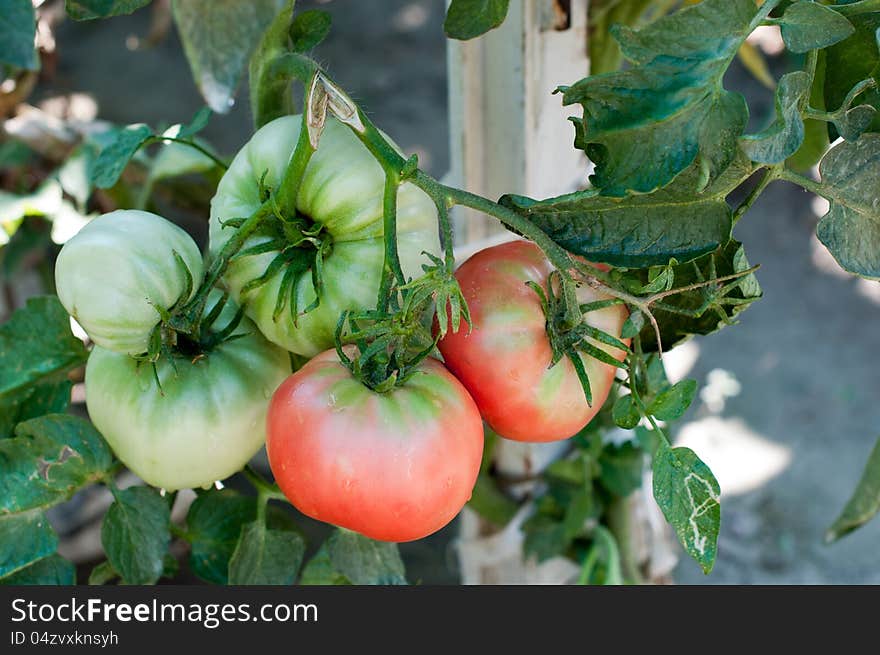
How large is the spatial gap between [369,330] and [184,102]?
176 centimetres

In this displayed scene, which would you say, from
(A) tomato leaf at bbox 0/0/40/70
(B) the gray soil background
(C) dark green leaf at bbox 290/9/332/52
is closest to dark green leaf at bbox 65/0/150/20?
(A) tomato leaf at bbox 0/0/40/70

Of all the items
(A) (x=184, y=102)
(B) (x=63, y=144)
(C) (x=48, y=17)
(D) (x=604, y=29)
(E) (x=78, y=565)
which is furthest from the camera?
(A) (x=184, y=102)

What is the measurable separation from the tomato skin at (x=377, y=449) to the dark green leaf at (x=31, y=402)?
0.27 m

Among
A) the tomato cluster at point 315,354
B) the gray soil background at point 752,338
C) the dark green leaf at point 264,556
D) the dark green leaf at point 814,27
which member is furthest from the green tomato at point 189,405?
the gray soil background at point 752,338

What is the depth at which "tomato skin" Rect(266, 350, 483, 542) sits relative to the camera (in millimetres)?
416

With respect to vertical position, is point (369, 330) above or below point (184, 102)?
above

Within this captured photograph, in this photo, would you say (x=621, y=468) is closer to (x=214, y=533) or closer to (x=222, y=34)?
(x=214, y=533)

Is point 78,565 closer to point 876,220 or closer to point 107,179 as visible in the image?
point 107,179

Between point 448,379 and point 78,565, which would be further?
point 78,565

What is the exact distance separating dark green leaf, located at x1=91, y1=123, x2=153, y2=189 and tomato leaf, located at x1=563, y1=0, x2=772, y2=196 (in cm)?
31

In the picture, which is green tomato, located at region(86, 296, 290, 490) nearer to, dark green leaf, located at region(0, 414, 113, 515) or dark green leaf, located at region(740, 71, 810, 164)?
dark green leaf, located at region(0, 414, 113, 515)

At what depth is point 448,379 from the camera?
44 cm

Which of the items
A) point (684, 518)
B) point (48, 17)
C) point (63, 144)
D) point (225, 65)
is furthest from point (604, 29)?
point (48, 17)

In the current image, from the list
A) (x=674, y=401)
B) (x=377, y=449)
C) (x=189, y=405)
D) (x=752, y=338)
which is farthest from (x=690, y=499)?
(x=752, y=338)
